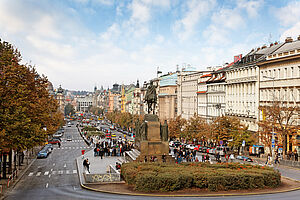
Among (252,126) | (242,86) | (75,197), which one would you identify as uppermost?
(242,86)

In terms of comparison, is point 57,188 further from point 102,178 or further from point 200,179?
point 200,179

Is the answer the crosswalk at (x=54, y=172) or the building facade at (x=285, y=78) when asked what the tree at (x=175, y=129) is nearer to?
the building facade at (x=285, y=78)

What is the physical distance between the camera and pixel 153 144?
133 feet

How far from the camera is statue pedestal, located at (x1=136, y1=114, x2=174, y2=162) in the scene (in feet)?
132

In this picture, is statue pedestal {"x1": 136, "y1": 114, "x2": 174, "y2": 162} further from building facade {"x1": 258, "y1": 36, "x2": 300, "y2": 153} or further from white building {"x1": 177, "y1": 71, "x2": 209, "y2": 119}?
white building {"x1": 177, "y1": 71, "x2": 209, "y2": 119}

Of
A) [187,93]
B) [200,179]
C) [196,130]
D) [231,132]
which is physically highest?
[187,93]

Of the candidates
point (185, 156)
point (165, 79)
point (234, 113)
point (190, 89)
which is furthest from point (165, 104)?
point (185, 156)

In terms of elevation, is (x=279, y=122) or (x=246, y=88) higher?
(x=246, y=88)

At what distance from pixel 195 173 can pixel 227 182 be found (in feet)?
7.39

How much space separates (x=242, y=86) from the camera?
3236 inches

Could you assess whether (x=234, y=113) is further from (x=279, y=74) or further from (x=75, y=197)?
(x=75, y=197)

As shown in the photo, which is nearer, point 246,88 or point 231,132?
point 231,132

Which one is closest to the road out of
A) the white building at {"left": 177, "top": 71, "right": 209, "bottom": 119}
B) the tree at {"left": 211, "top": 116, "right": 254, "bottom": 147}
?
the tree at {"left": 211, "top": 116, "right": 254, "bottom": 147}

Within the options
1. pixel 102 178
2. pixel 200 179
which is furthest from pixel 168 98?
pixel 200 179
